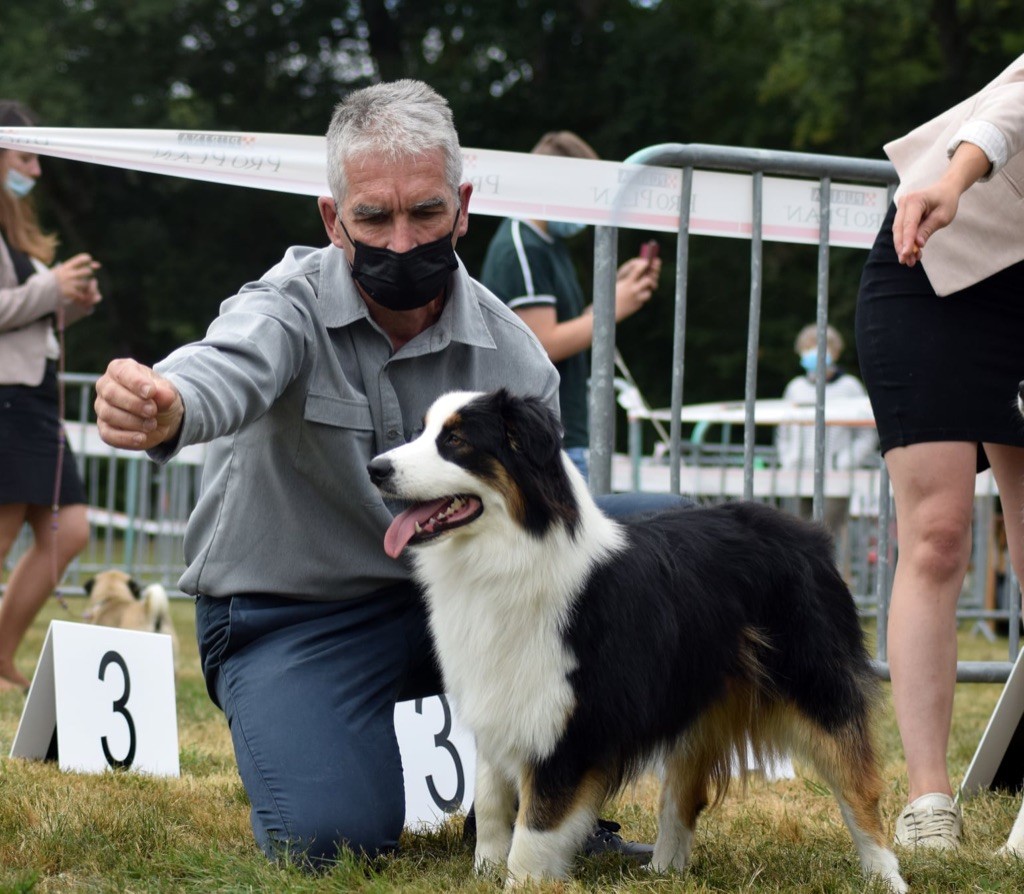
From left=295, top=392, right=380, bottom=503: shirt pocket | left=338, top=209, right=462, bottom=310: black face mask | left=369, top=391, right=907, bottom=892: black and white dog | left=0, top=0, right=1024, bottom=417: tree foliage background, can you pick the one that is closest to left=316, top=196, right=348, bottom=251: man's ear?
left=338, top=209, right=462, bottom=310: black face mask

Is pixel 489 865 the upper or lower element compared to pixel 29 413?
lower

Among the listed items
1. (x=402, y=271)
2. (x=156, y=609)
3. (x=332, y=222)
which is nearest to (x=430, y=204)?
(x=402, y=271)

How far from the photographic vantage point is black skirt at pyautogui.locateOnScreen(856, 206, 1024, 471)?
341 cm

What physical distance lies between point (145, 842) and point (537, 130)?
854 inches

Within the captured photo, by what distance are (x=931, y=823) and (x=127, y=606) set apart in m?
5.50

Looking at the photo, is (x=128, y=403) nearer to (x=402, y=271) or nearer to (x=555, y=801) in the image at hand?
(x=402, y=271)

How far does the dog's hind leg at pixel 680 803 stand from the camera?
3207 mm

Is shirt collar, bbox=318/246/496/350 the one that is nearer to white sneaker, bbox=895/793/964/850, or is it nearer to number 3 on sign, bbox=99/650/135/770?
white sneaker, bbox=895/793/964/850

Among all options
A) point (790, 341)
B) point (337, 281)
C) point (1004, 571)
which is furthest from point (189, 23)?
point (337, 281)

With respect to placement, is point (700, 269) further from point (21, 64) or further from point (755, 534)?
point (755, 534)

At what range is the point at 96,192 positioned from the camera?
23906mm

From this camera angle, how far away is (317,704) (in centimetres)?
324

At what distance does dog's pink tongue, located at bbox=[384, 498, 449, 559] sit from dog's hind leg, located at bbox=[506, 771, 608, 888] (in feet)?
1.91

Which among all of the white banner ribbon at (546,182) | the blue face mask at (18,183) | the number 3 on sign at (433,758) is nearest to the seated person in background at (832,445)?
the white banner ribbon at (546,182)
